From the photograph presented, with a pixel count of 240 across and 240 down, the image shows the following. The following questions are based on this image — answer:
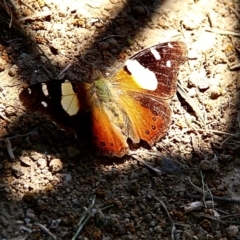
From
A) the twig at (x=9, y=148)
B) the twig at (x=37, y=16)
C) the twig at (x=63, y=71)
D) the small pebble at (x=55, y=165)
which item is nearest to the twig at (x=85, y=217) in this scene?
the small pebble at (x=55, y=165)

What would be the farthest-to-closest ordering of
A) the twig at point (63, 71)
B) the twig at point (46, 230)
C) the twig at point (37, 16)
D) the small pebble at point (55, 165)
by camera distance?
the twig at point (37, 16) → the twig at point (63, 71) → the small pebble at point (55, 165) → the twig at point (46, 230)

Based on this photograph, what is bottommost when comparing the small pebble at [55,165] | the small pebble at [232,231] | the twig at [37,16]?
the small pebble at [232,231]

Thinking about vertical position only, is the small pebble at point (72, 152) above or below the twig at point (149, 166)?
above

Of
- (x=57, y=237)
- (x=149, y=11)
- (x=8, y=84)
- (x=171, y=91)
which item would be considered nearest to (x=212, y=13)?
(x=149, y=11)

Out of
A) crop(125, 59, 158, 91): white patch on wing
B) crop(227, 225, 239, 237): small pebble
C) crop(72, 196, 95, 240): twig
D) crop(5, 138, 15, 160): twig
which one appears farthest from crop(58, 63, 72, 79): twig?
crop(227, 225, 239, 237): small pebble

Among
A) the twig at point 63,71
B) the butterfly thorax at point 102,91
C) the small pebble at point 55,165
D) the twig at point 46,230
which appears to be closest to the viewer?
the twig at point 46,230

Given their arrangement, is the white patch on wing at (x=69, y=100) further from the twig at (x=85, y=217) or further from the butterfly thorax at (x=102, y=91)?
the twig at (x=85, y=217)

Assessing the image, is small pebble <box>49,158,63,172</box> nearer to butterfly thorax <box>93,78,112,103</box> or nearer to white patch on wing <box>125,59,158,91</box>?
butterfly thorax <box>93,78,112,103</box>

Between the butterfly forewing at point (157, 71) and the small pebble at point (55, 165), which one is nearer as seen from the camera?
the small pebble at point (55, 165)
